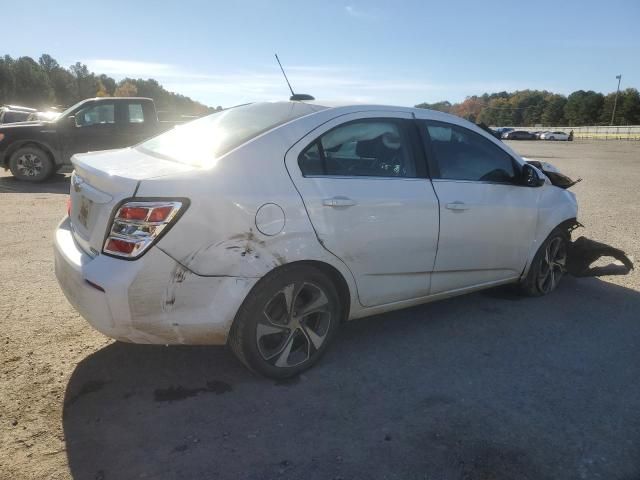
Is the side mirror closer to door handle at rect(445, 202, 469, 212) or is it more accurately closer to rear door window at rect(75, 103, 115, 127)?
door handle at rect(445, 202, 469, 212)

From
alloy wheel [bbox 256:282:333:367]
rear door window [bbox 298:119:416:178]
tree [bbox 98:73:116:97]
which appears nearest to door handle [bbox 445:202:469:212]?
rear door window [bbox 298:119:416:178]

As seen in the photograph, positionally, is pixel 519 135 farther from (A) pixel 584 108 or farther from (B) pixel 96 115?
(B) pixel 96 115

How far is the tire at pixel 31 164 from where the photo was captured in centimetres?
1139

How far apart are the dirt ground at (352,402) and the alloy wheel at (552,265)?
41 centimetres

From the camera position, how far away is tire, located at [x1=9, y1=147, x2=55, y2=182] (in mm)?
11387

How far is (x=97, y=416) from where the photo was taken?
269 centimetres

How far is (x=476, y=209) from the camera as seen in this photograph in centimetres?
371

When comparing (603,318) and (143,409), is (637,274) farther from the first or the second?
(143,409)

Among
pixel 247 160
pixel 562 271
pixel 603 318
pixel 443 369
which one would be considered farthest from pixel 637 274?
pixel 247 160

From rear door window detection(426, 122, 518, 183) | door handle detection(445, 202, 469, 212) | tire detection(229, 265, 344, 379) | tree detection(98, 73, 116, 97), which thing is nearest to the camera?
tire detection(229, 265, 344, 379)

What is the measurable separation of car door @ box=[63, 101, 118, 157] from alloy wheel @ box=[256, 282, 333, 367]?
9.69 meters

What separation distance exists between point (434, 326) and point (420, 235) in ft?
3.04

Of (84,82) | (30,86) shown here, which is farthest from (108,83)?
(30,86)

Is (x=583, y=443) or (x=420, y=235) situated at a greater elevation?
(x=420, y=235)
